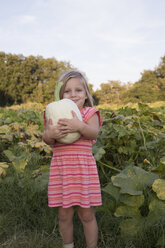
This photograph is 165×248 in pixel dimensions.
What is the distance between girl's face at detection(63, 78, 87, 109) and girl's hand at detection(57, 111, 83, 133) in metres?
0.26

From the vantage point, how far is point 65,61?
1699 inches

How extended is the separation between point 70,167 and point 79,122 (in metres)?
0.29

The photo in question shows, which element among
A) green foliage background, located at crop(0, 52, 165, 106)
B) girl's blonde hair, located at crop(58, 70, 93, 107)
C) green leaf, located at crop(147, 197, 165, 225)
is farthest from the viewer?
green foliage background, located at crop(0, 52, 165, 106)

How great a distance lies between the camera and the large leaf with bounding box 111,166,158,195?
5.90 feet

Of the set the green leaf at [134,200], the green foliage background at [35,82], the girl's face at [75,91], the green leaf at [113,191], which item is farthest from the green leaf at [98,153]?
the green foliage background at [35,82]

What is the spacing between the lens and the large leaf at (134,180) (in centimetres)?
180

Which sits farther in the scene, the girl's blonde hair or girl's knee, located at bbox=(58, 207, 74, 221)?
the girl's blonde hair

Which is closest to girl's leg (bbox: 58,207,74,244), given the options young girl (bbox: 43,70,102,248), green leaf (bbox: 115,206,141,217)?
young girl (bbox: 43,70,102,248)

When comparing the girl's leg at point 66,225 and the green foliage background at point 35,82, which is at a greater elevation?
the green foliage background at point 35,82

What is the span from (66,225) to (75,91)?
92cm

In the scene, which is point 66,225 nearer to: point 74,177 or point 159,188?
point 74,177

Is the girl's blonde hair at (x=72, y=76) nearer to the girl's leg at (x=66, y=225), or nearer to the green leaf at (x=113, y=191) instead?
the green leaf at (x=113, y=191)

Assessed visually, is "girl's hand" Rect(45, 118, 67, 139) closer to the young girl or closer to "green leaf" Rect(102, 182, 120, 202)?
the young girl

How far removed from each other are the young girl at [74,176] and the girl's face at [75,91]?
0.34 feet
